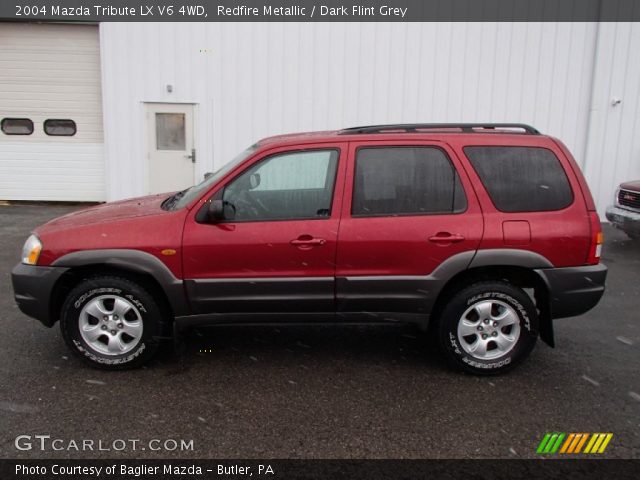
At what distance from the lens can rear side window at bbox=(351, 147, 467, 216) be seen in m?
3.80

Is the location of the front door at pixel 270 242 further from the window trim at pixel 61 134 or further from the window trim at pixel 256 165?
the window trim at pixel 61 134

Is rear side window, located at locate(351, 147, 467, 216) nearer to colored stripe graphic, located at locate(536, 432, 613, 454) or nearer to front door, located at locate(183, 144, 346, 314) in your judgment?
front door, located at locate(183, 144, 346, 314)

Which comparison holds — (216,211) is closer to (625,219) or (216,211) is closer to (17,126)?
(625,219)

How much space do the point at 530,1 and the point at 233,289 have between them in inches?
379

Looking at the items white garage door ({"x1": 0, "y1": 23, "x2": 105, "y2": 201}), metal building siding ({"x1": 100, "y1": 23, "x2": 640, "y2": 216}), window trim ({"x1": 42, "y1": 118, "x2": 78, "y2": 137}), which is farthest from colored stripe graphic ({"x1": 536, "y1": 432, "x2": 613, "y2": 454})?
window trim ({"x1": 42, "y1": 118, "x2": 78, "y2": 137})

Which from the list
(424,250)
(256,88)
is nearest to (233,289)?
(424,250)

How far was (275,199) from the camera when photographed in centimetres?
386

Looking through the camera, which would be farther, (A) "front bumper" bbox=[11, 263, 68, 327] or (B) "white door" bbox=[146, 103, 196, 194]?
(B) "white door" bbox=[146, 103, 196, 194]

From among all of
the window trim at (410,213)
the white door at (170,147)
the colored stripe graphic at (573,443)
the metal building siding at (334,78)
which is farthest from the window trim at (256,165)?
the white door at (170,147)

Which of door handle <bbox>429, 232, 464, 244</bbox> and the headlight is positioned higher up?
door handle <bbox>429, 232, 464, 244</bbox>

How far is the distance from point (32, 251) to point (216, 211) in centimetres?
140

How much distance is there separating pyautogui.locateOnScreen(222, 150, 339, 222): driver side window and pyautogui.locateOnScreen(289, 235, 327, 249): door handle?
0.54 feet

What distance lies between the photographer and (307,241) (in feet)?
12.2
